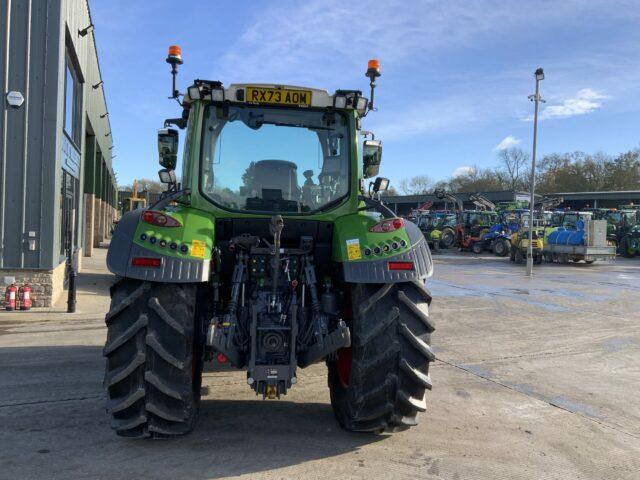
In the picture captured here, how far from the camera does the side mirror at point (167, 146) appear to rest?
16.8 ft

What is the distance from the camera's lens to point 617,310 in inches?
460

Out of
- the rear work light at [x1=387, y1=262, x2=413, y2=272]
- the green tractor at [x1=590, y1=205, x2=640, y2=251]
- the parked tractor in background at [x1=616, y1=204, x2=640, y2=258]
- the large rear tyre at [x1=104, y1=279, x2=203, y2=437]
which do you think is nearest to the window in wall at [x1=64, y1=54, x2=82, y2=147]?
the large rear tyre at [x1=104, y1=279, x2=203, y2=437]

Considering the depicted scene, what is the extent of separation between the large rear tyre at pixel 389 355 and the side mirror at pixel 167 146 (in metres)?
2.30

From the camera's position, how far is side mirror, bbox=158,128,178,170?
5.12 meters

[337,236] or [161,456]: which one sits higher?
[337,236]

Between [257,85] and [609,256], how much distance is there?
24643 millimetres

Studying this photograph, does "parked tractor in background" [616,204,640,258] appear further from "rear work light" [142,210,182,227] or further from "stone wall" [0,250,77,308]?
"rear work light" [142,210,182,227]

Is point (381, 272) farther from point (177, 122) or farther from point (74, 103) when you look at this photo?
point (74, 103)

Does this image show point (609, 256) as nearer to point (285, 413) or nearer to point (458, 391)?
point (458, 391)

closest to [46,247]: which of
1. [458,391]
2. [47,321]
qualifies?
[47,321]

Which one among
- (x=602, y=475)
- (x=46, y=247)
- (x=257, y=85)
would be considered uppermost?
(x=257, y=85)

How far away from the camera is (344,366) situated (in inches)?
186

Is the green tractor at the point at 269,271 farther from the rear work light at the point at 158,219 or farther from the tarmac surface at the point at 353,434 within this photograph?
the tarmac surface at the point at 353,434

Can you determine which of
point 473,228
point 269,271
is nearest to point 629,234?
point 473,228
